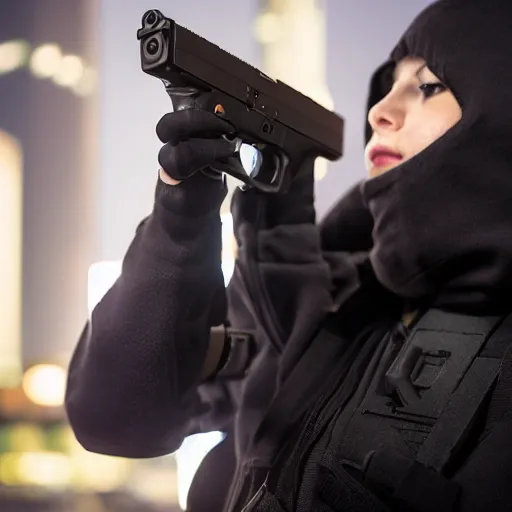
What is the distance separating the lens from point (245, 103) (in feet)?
2.34

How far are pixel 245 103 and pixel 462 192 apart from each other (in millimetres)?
251

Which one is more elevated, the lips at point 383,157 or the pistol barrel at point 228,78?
the pistol barrel at point 228,78

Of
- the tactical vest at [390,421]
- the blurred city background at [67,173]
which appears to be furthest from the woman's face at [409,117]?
the blurred city background at [67,173]

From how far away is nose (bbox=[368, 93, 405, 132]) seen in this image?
77cm

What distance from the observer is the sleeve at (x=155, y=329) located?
0.72 meters

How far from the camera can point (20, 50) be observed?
1.14 m

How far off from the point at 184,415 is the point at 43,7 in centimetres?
75

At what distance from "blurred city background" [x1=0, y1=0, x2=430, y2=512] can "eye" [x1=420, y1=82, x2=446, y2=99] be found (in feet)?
1.20

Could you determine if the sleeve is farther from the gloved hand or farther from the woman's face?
the woman's face

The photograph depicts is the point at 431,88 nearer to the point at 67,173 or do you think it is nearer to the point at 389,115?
the point at 389,115

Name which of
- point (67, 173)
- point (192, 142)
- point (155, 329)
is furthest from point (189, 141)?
point (67, 173)

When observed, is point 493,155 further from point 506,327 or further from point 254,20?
point 254,20

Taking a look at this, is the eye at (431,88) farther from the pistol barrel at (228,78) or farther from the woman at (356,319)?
the pistol barrel at (228,78)

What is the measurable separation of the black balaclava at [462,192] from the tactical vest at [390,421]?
0.05m
